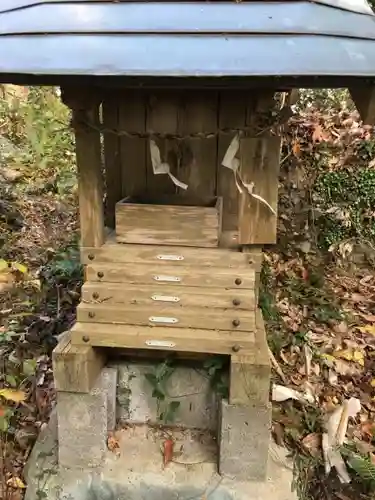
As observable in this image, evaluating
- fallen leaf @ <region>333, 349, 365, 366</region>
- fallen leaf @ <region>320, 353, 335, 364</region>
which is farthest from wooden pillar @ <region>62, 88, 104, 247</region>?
fallen leaf @ <region>333, 349, 365, 366</region>

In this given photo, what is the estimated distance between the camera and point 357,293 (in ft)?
13.5

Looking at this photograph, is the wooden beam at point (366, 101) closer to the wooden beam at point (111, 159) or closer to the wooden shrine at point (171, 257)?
the wooden shrine at point (171, 257)

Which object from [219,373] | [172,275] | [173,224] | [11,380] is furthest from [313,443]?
[11,380]

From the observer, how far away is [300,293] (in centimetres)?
395

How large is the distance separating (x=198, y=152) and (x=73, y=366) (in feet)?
3.66

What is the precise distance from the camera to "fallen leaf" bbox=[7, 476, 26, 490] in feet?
8.54

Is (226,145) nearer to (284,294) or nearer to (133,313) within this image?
(133,313)

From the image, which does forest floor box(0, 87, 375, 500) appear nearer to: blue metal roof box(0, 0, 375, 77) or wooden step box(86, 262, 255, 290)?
wooden step box(86, 262, 255, 290)

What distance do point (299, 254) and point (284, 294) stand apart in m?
0.44

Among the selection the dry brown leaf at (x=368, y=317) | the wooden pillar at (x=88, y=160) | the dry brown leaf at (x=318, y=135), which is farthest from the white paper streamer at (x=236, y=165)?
the dry brown leaf at (x=318, y=135)

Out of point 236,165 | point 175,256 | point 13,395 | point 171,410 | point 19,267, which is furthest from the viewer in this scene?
point 19,267

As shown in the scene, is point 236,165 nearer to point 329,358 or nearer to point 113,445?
point 113,445

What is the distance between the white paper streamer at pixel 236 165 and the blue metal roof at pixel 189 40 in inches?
21.7

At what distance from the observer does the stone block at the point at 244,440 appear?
7.66 feet
